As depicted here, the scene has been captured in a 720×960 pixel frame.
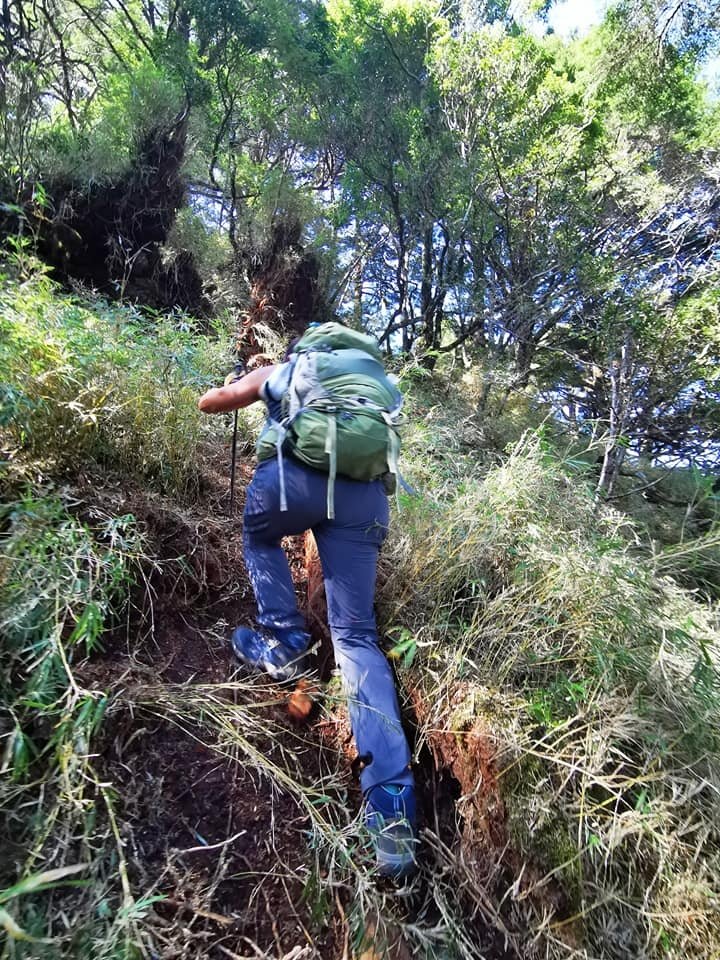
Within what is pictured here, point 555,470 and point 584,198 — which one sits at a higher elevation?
point 584,198

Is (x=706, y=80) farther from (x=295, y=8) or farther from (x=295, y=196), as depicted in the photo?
(x=295, y=8)

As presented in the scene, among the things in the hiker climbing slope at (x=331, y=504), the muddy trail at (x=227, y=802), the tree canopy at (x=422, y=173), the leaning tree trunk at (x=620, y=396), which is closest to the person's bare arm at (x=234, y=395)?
the hiker climbing slope at (x=331, y=504)

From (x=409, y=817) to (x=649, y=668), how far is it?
0.98 metres

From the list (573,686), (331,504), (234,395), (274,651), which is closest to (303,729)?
(274,651)

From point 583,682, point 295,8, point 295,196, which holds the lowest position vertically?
point 583,682

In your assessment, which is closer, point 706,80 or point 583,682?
point 583,682

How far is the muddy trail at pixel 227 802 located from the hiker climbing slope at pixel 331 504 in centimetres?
17

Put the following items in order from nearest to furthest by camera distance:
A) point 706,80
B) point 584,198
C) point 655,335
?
1. point 655,335
2. point 584,198
3. point 706,80

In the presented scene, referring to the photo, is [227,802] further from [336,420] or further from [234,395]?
[234,395]

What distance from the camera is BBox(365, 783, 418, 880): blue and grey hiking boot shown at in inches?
61.2

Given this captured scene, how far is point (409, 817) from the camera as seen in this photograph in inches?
64.8

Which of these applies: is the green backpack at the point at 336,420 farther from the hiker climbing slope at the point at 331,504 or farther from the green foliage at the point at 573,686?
the green foliage at the point at 573,686

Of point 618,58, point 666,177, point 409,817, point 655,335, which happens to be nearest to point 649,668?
point 409,817

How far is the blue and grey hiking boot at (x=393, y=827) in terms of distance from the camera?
1.55 metres
